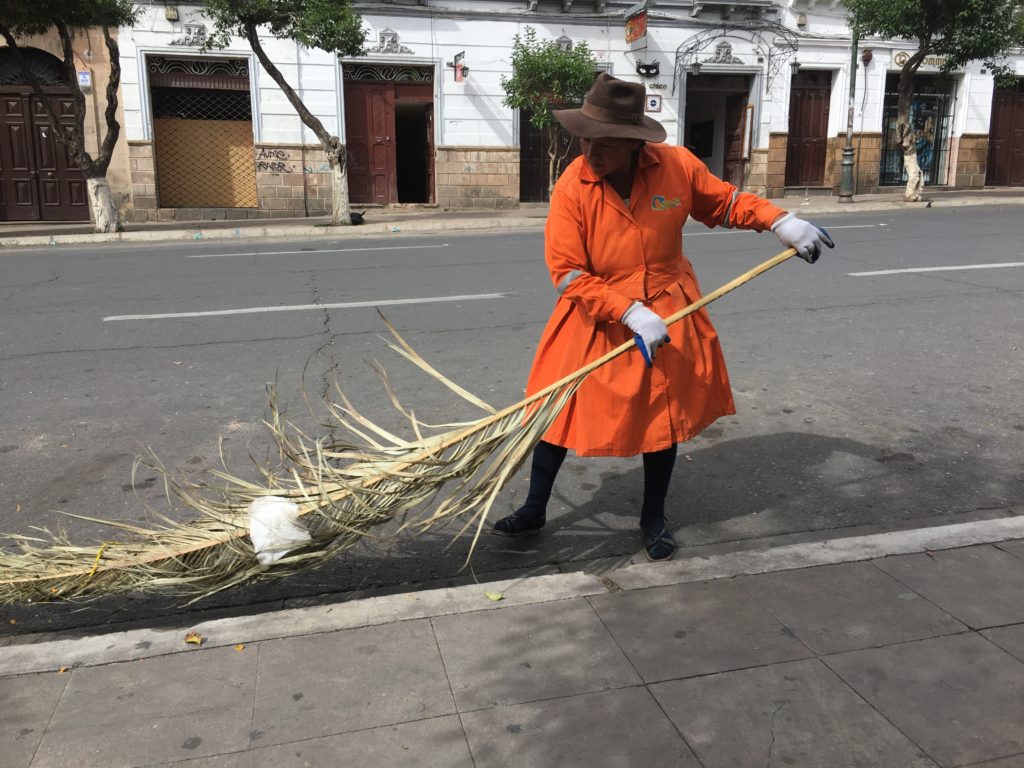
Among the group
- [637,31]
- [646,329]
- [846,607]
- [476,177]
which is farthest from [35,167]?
[846,607]

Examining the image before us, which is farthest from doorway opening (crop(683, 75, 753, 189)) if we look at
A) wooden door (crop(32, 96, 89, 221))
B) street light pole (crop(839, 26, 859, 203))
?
wooden door (crop(32, 96, 89, 221))

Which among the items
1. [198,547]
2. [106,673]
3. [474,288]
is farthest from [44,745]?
[474,288]

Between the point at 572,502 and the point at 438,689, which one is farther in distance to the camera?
the point at 572,502

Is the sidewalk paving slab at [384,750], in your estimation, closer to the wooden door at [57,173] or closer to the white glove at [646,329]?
the white glove at [646,329]


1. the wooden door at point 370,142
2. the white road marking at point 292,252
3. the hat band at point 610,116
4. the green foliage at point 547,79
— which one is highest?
the green foliage at point 547,79

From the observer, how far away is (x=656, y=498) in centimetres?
329

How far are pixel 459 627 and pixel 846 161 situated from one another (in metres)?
19.3

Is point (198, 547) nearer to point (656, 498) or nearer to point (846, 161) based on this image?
point (656, 498)

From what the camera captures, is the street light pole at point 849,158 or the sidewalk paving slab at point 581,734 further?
the street light pole at point 849,158

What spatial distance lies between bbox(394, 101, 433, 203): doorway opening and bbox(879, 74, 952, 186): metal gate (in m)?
12.5

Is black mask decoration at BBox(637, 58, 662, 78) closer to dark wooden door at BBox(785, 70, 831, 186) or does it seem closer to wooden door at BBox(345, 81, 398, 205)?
dark wooden door at BBox(785, 70, 831, 186)

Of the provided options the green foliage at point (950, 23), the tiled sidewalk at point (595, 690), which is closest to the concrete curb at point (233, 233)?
the green foliage at point (950, 23)

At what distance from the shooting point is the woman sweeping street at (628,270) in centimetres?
290

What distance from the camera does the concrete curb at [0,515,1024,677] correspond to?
263 cm
